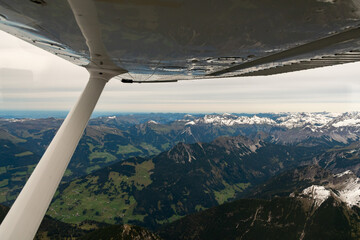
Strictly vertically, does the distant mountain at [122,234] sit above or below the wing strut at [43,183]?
below

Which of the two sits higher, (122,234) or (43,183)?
(43,183)

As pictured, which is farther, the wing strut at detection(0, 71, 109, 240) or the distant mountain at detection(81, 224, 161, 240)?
the distant mountain at detection(81, 224, 161, 240)

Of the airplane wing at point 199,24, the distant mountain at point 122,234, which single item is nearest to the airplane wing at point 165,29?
the airplane wing at point 199,24

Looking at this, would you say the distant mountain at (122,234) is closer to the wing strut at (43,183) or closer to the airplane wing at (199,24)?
the wing strut at (43,183)

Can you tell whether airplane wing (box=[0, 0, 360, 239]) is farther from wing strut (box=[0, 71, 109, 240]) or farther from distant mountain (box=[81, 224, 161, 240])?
distant mountain (box=[81, 224, 161, 240])

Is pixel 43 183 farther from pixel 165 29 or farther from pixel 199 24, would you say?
pixel 199 24

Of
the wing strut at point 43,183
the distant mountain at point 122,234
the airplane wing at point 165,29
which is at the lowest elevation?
the distant mountain at point 122,234

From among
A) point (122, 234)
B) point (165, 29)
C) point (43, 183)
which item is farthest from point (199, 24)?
point (122, 234)

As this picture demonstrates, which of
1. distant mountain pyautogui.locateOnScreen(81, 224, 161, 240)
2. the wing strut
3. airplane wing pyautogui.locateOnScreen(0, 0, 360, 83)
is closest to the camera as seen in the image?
airplane wing pyautogui.locateOnScreen(0, 0, 360, 83)

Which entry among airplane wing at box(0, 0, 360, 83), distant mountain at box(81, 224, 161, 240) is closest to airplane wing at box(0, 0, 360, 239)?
airplane wing at box(0, 0, 360, 83)
